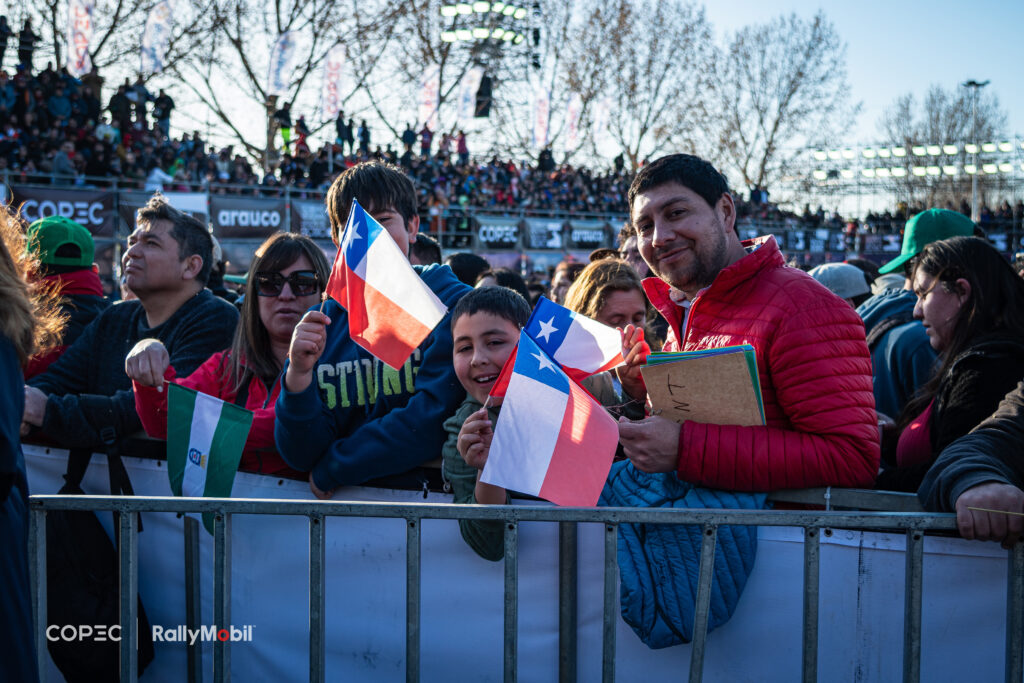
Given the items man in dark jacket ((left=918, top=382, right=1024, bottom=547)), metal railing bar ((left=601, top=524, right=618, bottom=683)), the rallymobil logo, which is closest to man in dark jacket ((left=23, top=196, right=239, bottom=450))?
the rallymobil logo

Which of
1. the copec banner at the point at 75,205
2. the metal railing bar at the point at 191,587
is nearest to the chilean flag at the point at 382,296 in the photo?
the metal railing bar at the point at 191,587

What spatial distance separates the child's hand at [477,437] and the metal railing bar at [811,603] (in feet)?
2.66

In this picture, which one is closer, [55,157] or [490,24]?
[55,157]

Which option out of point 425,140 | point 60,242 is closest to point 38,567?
point 60,242

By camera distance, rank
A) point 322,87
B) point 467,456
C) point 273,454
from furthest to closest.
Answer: point 322,87
point 273,454
point 467,456

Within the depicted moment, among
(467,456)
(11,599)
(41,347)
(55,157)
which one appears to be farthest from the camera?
(55,157)

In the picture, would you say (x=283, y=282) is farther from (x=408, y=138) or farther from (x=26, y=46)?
(x=408, y=138)

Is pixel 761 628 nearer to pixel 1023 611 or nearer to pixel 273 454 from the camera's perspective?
pixel 1023 611

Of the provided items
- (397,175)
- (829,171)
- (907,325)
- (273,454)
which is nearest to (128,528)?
(273,454)

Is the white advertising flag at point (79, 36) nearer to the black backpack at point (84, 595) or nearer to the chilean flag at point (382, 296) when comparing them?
the black backpack at point (84, 595)

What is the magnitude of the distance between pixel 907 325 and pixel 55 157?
15.4m

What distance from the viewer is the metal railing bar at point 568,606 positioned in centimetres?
244

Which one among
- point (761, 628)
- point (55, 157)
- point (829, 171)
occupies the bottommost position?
point (761, 628)

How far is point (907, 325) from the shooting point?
4078 millimetres
